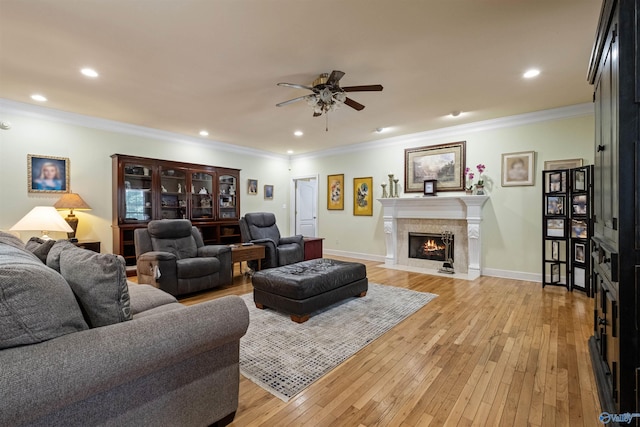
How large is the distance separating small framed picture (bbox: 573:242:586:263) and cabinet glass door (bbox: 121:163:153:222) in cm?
658

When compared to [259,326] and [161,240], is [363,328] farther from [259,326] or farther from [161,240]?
[161,240]

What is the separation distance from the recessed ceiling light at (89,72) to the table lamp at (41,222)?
6.31 feet

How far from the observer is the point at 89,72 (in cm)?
316

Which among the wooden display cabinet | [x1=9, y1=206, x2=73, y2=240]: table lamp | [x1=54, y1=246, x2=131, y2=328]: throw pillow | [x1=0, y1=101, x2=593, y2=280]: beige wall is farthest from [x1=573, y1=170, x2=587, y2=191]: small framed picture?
[x1=9, y1=206, x2=73, y2=240]: table lamp

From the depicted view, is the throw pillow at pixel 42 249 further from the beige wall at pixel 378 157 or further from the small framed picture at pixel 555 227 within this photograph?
the small framed picture at pixel 555 227

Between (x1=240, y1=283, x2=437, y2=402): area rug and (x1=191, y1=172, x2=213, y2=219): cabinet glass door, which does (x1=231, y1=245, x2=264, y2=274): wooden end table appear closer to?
(x1=240, y1=283, x2=437, y2=402): area rug

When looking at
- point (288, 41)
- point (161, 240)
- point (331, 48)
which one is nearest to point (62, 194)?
point (161, 240)

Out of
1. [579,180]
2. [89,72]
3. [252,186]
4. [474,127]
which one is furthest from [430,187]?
[89,72]

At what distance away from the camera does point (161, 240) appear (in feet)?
13.1

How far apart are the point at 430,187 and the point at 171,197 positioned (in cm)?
488

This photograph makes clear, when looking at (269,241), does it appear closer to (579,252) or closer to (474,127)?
(474,127)

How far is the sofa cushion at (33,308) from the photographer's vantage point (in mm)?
936

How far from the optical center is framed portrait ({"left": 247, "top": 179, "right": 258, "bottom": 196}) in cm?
712

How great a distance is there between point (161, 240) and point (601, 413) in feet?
14.7
